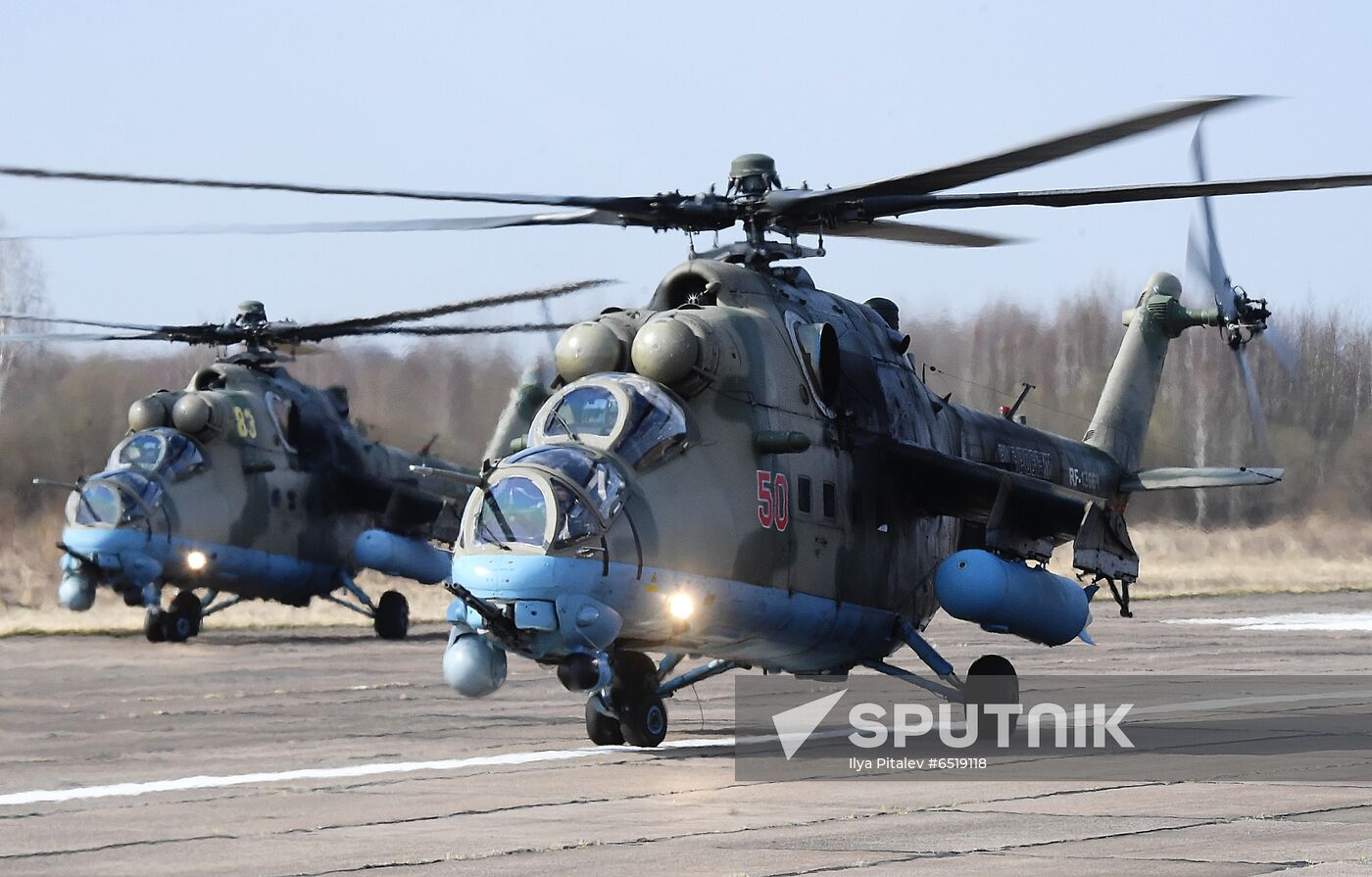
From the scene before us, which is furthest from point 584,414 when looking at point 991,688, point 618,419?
point 991,688

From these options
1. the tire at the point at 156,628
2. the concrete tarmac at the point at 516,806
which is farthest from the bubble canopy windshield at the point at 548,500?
the tire at the point at 156,628

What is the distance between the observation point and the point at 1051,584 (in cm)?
1530

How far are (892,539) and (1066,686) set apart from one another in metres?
6.48

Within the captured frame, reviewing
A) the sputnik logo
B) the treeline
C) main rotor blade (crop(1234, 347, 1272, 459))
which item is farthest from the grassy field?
the sputnik logo

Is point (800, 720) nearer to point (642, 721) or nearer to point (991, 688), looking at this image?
point (991, 688)

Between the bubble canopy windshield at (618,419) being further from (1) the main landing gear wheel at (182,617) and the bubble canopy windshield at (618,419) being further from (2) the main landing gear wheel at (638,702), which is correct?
(1) the main landing gear wheel at (182,617)

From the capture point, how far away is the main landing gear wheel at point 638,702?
14.3 m

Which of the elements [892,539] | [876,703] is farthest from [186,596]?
[892,539]

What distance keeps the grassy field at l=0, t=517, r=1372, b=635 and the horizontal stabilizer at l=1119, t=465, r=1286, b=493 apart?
19.6 metres

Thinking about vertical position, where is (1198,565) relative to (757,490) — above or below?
below

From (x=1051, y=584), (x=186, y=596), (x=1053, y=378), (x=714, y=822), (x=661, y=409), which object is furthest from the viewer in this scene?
Answer: (x=1053, y=378)

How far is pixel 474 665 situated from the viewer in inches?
479

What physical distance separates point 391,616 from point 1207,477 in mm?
15923

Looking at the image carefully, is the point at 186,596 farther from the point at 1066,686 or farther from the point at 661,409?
the point at 661,409
